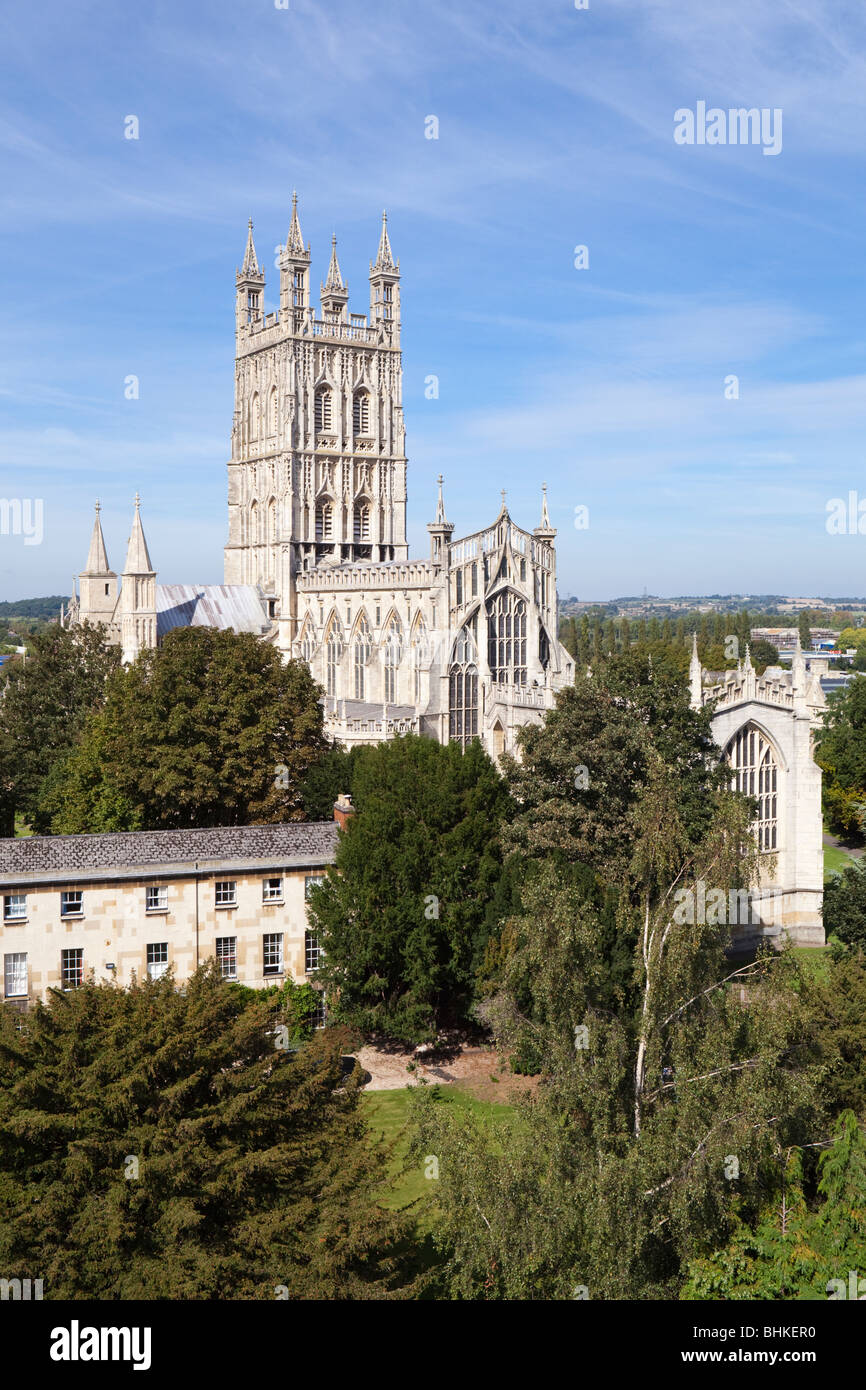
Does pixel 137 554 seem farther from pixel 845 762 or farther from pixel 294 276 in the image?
pixel 845 762

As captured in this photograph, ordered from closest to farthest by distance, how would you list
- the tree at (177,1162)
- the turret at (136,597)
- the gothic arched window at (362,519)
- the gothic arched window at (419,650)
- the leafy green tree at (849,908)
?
the tree at (177,1162), the leafy green tree at (849,908), the gothic arched window at (419,650), the turret at (136,597), the gothic arched window at (362,519)

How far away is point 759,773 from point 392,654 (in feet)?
83.5

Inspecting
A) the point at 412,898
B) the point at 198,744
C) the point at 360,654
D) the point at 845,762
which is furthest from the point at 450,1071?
the point at 845,762

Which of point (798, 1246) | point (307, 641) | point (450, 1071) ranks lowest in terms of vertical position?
point (450, 1071)

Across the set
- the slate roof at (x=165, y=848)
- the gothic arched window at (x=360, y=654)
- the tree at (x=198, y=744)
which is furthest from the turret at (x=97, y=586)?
the slate roof at (x=165, y=848)

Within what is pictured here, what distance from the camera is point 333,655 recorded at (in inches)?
3056

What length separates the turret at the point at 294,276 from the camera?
8725 centimetres

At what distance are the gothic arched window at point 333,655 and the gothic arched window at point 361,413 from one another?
18.3 metres

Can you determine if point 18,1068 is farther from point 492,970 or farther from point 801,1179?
point 492,970

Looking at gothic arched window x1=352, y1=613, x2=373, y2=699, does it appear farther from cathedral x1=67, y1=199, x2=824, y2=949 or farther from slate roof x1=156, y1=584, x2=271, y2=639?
slate roof x1=156, y1=584, x2=271, y2=639

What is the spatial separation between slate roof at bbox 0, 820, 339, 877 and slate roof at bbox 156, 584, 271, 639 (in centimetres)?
4194

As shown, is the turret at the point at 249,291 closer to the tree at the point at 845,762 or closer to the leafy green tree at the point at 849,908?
the tree at the point at 845,762

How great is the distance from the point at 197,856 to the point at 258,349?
5879 cm

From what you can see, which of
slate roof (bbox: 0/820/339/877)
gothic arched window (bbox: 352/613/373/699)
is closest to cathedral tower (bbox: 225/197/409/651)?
gothic arched window (bbox: 352/613/373/699)
